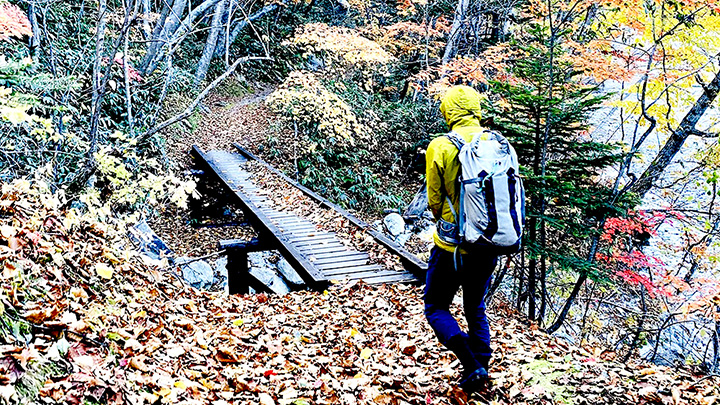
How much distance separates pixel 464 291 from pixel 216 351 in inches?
81.9

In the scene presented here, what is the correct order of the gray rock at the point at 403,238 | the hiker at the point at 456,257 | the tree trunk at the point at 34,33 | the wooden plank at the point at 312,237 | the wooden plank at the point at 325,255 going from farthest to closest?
1. the gray rock at the point at 403,238
2. the tree trunk at the point at 34,33
3. the wooden plank at the point at 312,237
4. the wooden plank at the point at 325,255
5. the hiker at the point at 456,257

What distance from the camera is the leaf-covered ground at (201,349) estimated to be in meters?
2.61

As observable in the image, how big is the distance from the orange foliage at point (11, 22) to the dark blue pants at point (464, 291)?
25.0 ft

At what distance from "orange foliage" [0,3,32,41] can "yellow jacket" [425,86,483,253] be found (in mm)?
7233

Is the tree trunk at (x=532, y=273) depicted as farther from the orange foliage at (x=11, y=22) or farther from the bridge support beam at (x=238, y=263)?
the orange foliage at (x=11, y=22)

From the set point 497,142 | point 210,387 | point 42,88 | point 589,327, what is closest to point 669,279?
point 589,327

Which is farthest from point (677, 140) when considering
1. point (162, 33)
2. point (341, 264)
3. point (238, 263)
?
point (162, 33)

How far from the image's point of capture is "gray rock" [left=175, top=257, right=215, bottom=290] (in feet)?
31.9

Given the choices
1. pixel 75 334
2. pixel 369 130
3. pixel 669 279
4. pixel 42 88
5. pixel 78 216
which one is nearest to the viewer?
pixel 75 334

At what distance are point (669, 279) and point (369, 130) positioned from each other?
33.7 ft

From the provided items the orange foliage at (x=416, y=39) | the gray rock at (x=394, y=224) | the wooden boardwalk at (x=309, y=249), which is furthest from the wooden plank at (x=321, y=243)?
the orange foliage at (x=416, y=39)

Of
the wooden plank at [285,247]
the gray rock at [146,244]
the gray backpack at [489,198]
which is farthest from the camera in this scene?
the wooden plank at [285,247]

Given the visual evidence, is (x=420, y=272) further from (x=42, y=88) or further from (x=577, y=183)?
(x=42, y=88)

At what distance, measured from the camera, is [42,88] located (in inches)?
273
